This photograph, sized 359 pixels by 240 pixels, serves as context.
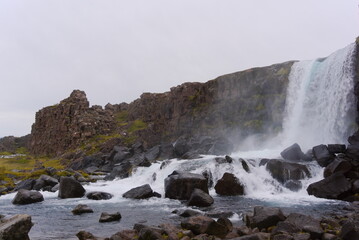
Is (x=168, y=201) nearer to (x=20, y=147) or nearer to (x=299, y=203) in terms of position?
(x=299, y=203)

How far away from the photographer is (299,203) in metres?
27.6

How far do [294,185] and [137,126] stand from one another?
89.5 metres

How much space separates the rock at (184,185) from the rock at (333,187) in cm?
1013

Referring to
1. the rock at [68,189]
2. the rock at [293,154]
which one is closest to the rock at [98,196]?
the rock at [68,189]

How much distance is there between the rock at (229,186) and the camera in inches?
1308

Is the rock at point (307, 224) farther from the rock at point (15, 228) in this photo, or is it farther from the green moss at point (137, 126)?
the green moss at point (137, 126)

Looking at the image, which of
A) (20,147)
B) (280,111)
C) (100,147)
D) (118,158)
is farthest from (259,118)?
(20,147)

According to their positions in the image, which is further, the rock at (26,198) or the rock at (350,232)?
the rock at (26,198)

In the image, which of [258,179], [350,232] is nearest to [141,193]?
[258,179]

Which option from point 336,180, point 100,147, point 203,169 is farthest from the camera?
point 100,147

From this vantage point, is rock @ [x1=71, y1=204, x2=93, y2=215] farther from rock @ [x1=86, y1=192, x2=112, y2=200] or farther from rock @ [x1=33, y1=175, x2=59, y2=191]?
rock @ [x1=33, y1=175, x2=59, y2=191]

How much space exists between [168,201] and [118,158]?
45.1 meters

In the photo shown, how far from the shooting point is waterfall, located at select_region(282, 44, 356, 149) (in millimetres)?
50938

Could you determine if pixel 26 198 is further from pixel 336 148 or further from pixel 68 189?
pixel 336 148
